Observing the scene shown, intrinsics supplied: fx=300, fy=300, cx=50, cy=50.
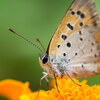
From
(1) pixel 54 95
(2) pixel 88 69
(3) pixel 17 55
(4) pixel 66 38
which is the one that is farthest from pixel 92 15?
(3) pixel 17 55

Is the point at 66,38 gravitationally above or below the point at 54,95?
above

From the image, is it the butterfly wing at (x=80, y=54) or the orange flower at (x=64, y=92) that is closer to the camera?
the orange flower at (x=64, y=92)

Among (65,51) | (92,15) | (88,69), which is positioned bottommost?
(88,69)

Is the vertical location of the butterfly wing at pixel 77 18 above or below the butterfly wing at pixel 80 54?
above

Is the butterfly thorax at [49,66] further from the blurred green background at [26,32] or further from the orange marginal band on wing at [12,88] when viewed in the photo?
the blurred green background at [26,32]

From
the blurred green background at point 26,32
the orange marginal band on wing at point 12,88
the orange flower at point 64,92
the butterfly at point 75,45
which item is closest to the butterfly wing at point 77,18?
the butterfly at point 75,45

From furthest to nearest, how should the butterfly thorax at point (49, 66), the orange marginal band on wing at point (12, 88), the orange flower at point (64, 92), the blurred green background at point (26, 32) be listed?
the blurred green background at point (26, 32) < the orange marginal band on wing at point (12, 88) < the butterfly thorax at point (49, 66) < the orange flower at point (64, 92)

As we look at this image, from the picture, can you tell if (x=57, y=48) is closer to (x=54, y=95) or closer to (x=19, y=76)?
(x=54, y=95)

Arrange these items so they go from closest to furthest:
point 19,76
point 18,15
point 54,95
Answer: point 54,95, point 19,76, point 18,15
